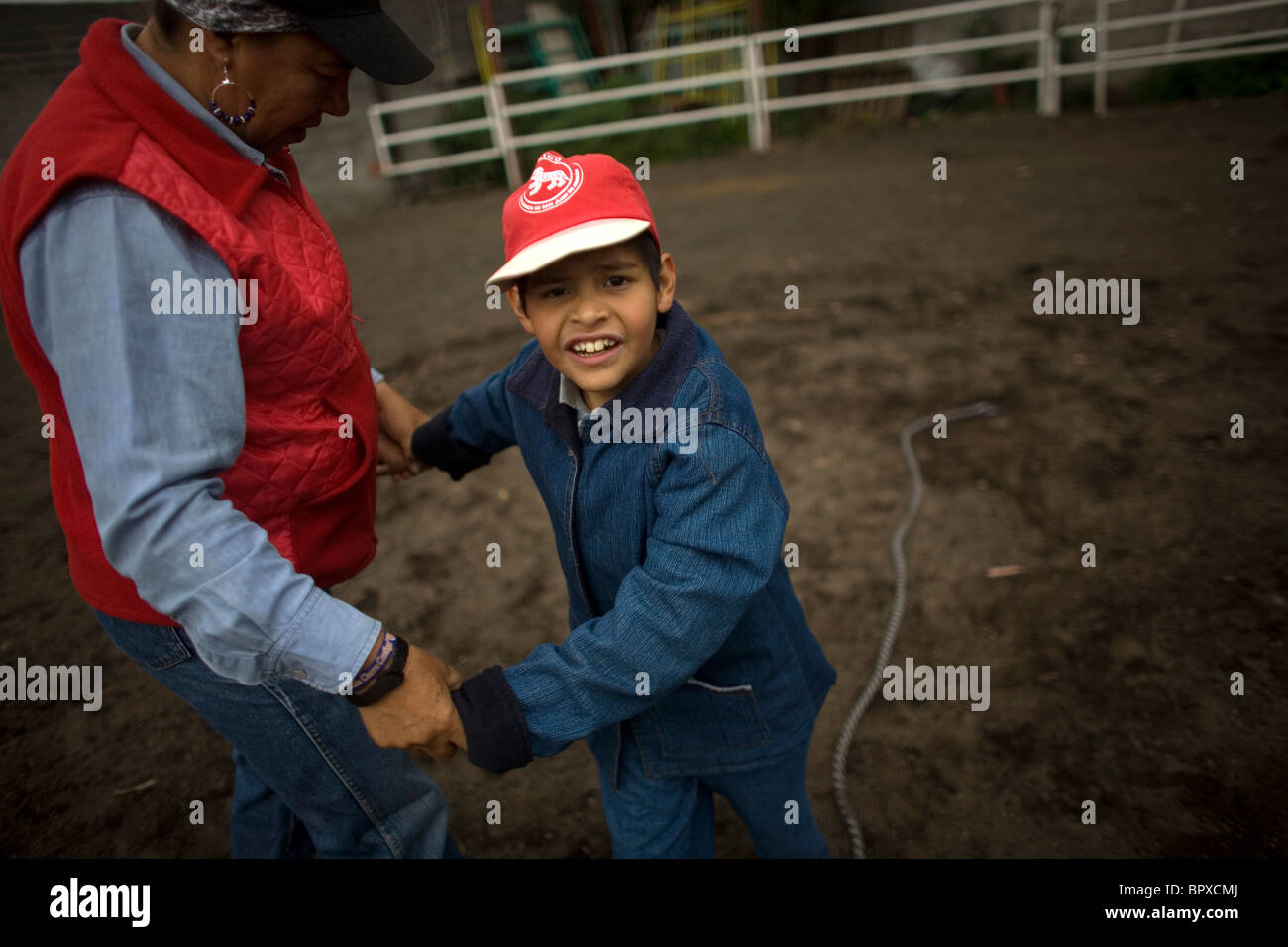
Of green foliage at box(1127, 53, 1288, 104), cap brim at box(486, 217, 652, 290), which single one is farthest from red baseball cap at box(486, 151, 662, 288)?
green foliage at box(1127, 53, 1288, 104)

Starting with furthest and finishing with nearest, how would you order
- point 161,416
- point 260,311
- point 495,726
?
point 495,726 → point 260,311 → point 161,416

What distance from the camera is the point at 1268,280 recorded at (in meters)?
4.69

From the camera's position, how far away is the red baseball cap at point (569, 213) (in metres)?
1.38

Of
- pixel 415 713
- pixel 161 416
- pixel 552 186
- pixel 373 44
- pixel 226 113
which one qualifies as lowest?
pixel 415 713

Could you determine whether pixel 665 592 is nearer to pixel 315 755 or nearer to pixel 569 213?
pixel 569 213

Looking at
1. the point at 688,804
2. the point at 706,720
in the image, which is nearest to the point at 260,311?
the point at 706,720

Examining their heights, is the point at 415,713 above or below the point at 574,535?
below

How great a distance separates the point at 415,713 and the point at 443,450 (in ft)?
2.64

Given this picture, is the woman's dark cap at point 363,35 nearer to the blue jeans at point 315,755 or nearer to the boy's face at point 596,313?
the boy's face at point 596,313

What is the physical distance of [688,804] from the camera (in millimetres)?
1849

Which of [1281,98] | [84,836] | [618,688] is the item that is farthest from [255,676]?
[1281,98]

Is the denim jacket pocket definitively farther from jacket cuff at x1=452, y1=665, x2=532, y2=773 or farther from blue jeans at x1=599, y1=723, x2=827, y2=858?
jacket cuff at x1=452, y1=665, x2=532, y2=773

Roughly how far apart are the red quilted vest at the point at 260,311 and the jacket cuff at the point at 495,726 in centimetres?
43
